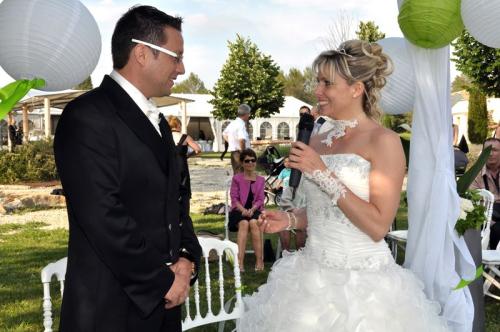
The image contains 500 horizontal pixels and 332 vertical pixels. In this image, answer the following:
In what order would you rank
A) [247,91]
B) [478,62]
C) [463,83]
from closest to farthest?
[478,62]
[247,91]
[463,83]

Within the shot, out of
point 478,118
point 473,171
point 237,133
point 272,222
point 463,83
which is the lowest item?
point 272,222

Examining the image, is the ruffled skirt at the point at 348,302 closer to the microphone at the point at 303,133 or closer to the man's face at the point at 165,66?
the microphone at the point at 303,133

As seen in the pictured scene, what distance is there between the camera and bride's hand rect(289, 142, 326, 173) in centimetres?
234

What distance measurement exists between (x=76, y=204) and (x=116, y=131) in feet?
0.99

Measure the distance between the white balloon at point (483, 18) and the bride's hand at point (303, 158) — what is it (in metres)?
1.68

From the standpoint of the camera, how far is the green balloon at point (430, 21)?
3.21 m

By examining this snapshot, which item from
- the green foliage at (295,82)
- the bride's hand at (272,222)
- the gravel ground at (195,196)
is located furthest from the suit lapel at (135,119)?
the green foliage at (295,82)

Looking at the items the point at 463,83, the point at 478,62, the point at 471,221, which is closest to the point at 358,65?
the point at 471,221

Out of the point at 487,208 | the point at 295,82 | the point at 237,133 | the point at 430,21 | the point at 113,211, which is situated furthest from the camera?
the point at 295,82

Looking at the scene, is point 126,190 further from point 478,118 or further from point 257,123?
point 257,123

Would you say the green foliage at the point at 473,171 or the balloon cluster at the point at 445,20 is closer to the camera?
the balloon cluster at the point at 445,20

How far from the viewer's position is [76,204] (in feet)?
5.95

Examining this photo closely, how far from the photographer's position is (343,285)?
2.54 metres

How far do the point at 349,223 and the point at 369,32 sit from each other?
30022mm
